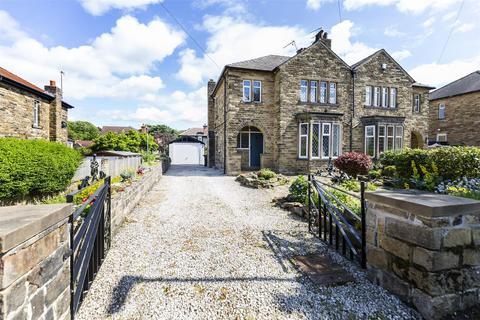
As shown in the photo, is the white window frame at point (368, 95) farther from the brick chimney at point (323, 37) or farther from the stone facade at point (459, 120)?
the stone facade at point (459, 120)

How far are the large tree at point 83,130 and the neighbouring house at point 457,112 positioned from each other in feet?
224

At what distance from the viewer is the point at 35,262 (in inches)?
65.7

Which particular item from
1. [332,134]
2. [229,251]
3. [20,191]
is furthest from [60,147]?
[332,134]

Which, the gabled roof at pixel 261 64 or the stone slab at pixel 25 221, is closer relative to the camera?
the stone slab at pixel 25 221

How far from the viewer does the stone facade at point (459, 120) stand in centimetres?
2180

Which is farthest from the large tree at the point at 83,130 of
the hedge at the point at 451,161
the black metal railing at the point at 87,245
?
the hedge at the point at 451,161

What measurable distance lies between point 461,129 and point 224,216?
27.7 m

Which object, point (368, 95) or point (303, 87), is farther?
point (368, 95)

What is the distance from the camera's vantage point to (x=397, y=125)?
681 inches

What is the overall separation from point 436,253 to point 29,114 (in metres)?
19.8

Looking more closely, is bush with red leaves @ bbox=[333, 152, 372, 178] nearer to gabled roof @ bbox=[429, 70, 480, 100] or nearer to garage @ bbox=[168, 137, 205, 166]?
gabled roof @ bbox=[429, 70, 480, 100]

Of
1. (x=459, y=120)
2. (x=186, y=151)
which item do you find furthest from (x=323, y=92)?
(x=186, y=151)

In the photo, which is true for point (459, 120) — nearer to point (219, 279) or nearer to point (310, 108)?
point (310, 108)

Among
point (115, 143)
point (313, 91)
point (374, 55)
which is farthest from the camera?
point (115, 143)
